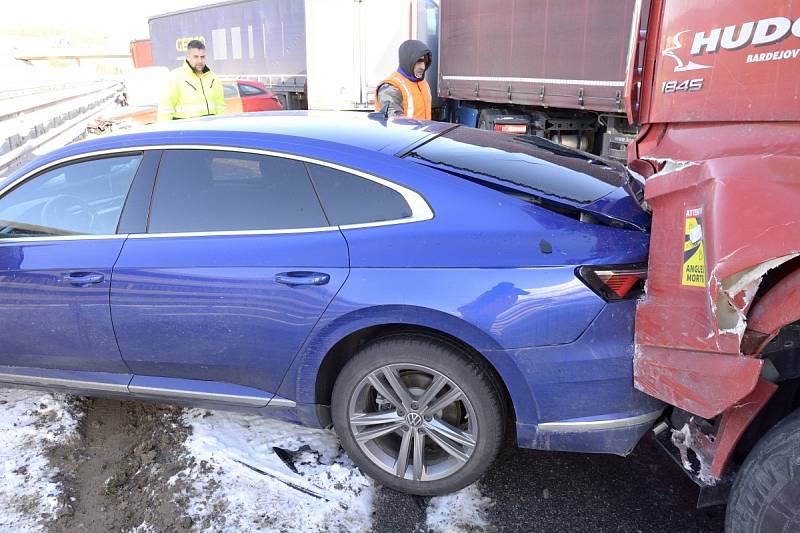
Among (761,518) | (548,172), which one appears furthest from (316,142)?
(761,518)

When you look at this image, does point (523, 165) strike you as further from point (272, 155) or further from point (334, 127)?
point (272, 155)

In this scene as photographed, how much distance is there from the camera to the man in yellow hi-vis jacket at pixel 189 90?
6.18 metres

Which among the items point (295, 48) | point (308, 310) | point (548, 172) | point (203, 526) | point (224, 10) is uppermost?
point (224, 10)

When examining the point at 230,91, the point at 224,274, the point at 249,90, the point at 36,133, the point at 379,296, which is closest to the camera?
the point at 379,296

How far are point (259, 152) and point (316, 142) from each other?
0.88ft

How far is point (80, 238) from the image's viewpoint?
3027 millimetres

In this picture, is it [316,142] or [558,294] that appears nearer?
[558,294]

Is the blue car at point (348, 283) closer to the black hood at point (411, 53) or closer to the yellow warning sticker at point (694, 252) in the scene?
the yellow warning sticker at point (694, 252)

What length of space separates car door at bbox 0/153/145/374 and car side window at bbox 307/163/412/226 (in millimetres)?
1010

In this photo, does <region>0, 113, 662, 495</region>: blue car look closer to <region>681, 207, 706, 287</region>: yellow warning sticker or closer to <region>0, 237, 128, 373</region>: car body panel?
<region>0, 237, 128, 373</region>: car body panel

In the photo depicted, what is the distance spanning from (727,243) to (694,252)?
158mm

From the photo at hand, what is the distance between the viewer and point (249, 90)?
1344 cm

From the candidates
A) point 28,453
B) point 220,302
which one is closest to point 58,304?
point 28,453

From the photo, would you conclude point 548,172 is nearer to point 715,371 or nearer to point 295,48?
point 715,371
